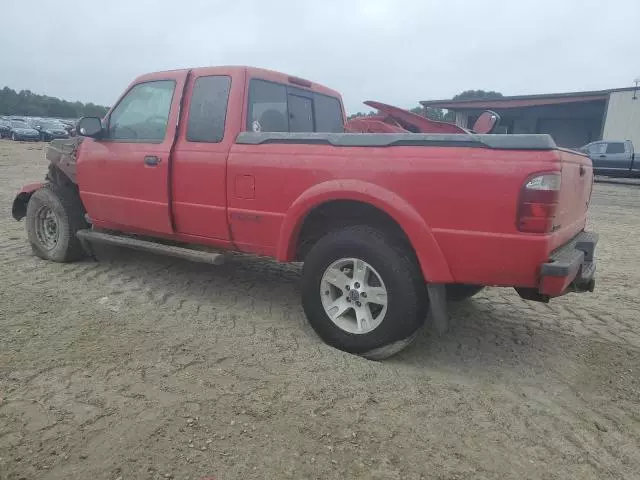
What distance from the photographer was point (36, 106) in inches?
2896

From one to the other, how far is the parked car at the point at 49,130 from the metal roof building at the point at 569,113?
2335 cm

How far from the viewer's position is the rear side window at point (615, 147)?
58.1 ft

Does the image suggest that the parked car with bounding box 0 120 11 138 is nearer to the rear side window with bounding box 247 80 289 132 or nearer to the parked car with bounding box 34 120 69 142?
the parked car with bounding box 34 120 69 142

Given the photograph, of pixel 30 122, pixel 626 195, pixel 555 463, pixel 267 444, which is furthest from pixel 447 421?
pixel 30 122

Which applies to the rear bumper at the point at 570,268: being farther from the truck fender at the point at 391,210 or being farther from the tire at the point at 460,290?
the tire at the point at 460,290

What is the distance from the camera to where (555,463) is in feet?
7.55

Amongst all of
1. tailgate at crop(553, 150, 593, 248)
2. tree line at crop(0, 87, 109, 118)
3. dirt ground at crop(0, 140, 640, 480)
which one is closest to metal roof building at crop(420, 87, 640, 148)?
tailgate at crop(553, 150, 593, 248)

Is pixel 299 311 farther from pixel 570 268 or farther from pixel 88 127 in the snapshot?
pixel 88 127

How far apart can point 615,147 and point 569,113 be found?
11326 millimetres

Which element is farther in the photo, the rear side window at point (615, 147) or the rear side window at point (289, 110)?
the rear side window at point (615, 147)

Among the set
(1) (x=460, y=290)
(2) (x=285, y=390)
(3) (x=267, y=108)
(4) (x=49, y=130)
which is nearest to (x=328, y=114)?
(3) (x=267, y=108)

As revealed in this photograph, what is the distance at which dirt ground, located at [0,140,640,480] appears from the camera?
2.26 m

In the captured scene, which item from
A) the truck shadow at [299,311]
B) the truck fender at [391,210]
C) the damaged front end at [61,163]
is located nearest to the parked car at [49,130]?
the damaged front end at [61,163]

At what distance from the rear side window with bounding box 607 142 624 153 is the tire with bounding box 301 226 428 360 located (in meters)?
17.9
